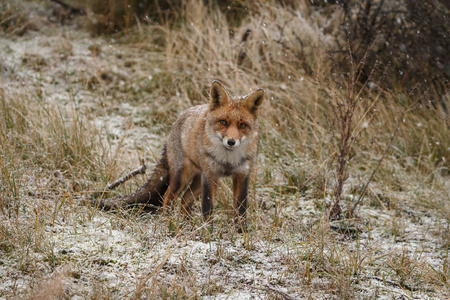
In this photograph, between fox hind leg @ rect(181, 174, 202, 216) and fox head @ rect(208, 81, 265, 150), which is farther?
fox hind leg @ rect(181, 174, 202, 216)

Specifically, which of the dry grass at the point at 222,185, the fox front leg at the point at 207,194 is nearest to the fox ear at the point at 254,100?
the fox front leg at the point at 207,194

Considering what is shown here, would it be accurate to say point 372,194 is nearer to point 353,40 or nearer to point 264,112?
point 264,112

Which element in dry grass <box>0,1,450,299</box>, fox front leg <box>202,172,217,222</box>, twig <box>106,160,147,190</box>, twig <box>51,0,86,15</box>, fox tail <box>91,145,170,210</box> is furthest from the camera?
twig <box>51,0,86,15</box>

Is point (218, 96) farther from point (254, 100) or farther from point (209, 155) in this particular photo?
point (209, 155)

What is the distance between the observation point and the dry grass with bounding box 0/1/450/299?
3.01 meters

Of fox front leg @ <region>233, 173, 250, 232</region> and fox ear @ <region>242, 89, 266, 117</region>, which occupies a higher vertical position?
fox ear @ <region>242, 89, 266, 117</region>

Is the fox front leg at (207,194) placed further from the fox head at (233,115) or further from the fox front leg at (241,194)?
the fox head at (233,115)

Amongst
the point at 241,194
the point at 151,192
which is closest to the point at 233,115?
the point at 241,194

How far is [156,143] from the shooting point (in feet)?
19.8

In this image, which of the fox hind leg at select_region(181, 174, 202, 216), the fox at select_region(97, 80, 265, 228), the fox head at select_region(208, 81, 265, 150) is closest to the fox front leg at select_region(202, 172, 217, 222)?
the fox at select_region(97, 80, 265, 228)

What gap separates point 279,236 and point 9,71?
17.9 feet

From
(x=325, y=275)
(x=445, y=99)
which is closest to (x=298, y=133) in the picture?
(x=445, y=99)

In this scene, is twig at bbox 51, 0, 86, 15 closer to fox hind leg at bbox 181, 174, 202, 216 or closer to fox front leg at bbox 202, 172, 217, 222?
fox hind leg at bbox 181, 174, 202, 216

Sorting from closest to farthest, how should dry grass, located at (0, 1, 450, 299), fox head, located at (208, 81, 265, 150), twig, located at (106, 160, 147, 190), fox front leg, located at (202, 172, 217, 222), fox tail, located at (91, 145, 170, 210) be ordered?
1. dry grass, located at (0, 1, 450, 299)
2. fox head, located at (208, 81, 265, 150)
3. fox front leg, located at (202, 172, 217, 222)
4. fox tail, located at (91, 145, 170, 210)
5. twig, located at (106, 160, 147, 190)
